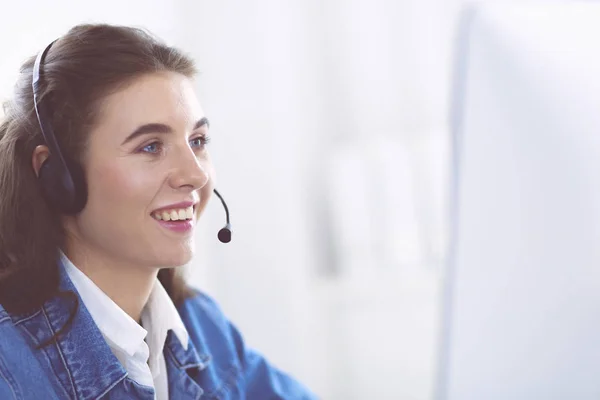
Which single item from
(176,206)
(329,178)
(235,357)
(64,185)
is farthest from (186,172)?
(329,178)

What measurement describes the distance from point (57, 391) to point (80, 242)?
0.76 ft

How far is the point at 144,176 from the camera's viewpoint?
1.02 meters

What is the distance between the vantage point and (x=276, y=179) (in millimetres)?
2137

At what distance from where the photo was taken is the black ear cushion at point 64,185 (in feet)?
3.27

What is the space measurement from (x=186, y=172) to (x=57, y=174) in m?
0.18

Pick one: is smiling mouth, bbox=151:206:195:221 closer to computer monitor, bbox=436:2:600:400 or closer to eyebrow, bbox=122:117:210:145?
eyebrow, bbox=122:117:210:145

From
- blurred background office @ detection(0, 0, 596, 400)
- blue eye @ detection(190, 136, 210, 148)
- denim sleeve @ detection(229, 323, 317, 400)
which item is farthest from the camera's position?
blurred background office @ detection(0, 0, 596, 400)

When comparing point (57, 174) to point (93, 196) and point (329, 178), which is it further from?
point (329, 178)

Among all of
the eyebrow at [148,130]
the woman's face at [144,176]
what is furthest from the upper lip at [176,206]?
the eyebrow at [148,130]

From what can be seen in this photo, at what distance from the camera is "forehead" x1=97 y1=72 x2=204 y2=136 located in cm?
102

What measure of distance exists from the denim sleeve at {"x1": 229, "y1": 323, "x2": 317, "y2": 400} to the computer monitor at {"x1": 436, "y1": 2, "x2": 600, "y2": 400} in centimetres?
42

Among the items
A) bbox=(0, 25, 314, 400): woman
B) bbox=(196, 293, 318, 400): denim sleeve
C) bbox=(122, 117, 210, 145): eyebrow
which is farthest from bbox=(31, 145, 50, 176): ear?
bbox=(196, 293, 318, 400): denim sleeve

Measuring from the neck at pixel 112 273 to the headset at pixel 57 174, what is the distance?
0.09 metres

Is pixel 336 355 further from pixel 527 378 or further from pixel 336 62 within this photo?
pixel 527 378
